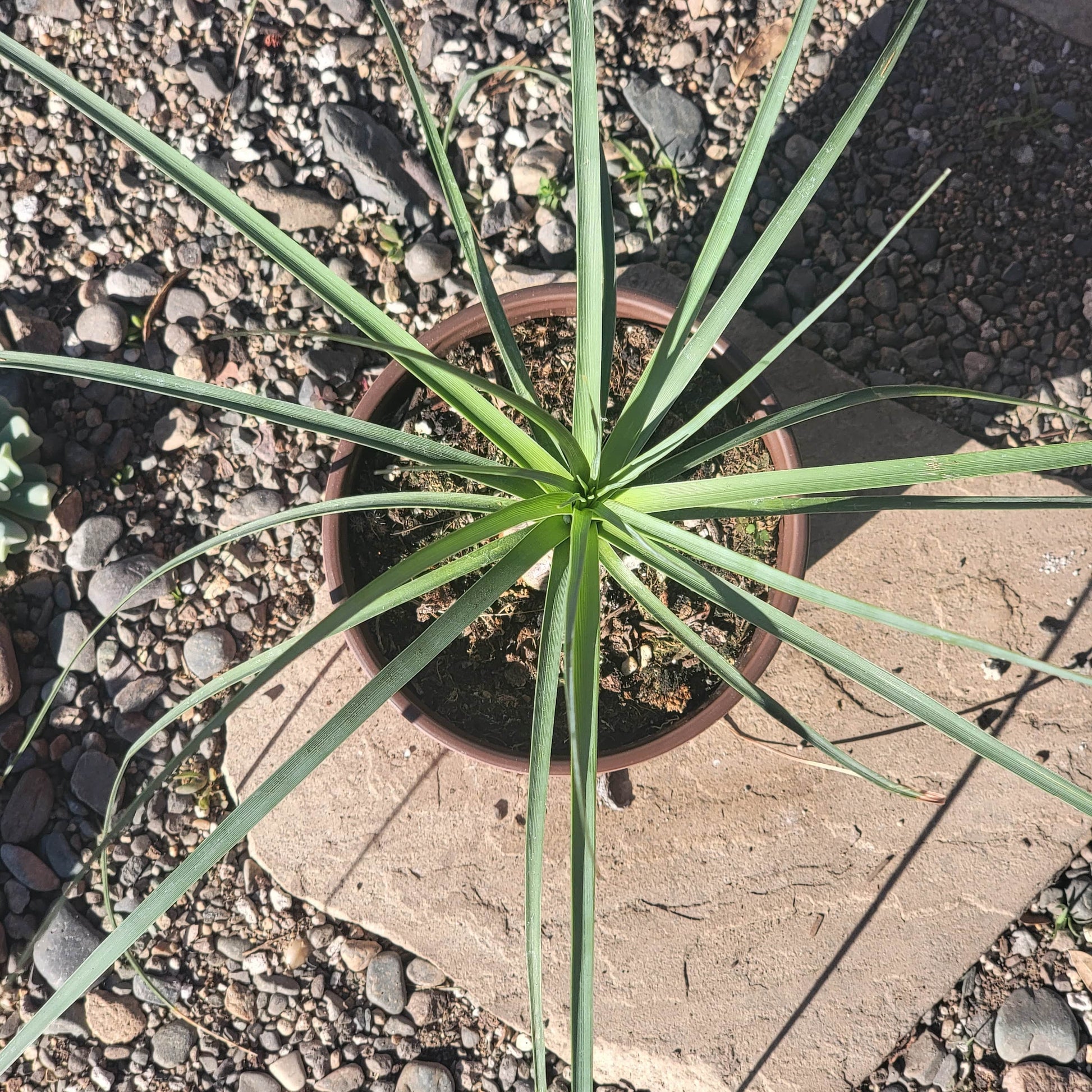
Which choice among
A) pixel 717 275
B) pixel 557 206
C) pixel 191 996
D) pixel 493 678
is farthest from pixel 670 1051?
pixel 557 206

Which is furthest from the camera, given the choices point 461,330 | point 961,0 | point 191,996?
point 961,0

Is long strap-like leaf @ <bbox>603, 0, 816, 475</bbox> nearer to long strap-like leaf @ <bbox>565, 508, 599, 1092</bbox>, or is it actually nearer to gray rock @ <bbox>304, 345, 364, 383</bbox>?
long strap-like leaf @ <bbox>565, 508, 599, 1092</bbox>

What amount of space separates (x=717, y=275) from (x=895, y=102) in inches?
19.8

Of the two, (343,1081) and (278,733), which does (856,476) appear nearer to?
(278,733)

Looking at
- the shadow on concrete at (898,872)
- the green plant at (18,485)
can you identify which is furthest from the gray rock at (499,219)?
the shadow on concrete at (898,872)

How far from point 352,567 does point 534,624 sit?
30 centimetres

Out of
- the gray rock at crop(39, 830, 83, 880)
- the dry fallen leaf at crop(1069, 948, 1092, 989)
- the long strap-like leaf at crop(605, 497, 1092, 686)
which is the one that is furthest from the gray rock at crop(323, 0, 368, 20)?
the dry fallen leaf at crop(1069, 948, 1092, 989)

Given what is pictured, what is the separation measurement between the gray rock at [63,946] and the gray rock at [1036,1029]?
163 cm

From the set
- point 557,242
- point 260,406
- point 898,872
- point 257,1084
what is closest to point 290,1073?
point 257,1084

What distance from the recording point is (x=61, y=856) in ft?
5.35

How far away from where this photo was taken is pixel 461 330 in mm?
1339

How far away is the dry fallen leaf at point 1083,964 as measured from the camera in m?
1.55

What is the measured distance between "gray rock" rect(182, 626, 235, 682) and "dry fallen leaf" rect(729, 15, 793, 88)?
Result: 148 centimetres

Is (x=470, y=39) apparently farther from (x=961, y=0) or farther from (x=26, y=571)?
(x=26, y=571)
